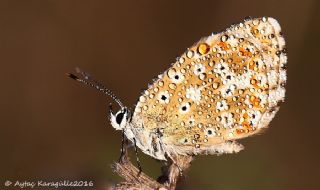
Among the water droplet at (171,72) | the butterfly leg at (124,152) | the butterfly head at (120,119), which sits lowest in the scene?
the butterfly leg at (124,152)

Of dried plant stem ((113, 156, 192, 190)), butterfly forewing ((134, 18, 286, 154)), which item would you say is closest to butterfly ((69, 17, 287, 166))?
butterfly forewing ((134, 18, 286, 154))

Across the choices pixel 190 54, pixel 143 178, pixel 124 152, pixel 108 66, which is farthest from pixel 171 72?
pixel 108 66

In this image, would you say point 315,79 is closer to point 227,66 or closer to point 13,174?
point 227,66

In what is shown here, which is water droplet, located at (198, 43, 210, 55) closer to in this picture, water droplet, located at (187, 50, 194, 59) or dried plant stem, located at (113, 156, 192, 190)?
water droplet, located at (187, 50, 194, 59)

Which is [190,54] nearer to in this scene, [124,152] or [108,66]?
[124,152]

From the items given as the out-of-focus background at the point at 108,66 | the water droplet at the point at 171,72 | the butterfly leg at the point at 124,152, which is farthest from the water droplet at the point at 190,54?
the out-of-focus background at the point at 108,66

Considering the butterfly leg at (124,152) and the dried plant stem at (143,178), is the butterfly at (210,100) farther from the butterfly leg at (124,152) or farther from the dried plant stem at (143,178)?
the dried plant stem at (143,178)

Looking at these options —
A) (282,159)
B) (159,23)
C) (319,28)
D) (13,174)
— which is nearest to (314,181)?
(282,159)
